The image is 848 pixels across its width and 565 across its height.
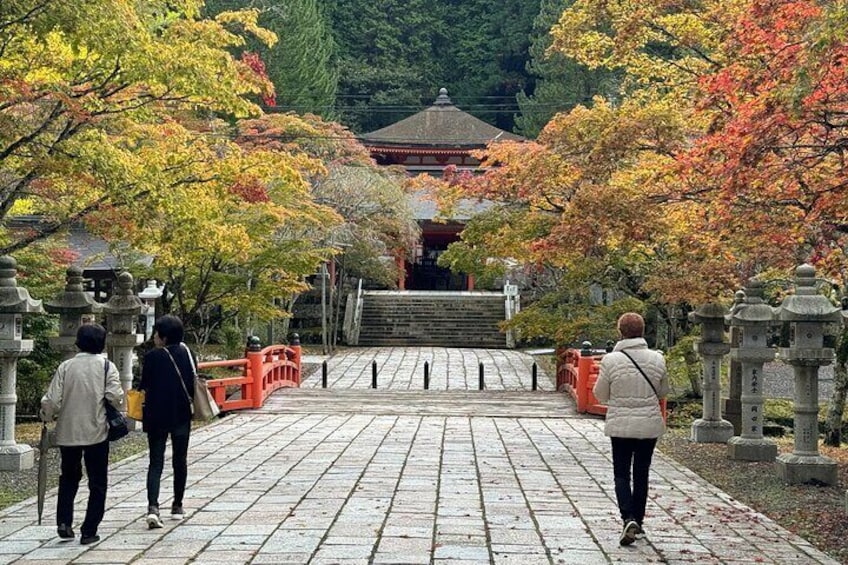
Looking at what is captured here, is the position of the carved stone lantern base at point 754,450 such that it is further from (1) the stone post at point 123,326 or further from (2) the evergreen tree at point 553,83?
(2) the evergreen tree at point 553,83

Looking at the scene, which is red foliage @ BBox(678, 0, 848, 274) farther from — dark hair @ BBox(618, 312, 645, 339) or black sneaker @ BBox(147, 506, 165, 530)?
black sneaker @ BBox(147, 506, 165, 530)

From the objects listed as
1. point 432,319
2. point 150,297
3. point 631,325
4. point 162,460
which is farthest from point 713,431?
point 432,319

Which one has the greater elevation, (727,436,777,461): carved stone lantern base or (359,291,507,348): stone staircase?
(359,291,507,348): stone staircase

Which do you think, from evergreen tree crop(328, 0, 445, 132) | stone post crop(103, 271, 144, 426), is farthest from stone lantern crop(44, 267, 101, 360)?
evergreen tree crop(328, 0, 445, 132)

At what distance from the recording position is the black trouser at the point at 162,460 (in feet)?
22.7

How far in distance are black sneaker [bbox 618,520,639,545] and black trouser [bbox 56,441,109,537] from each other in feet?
10.7

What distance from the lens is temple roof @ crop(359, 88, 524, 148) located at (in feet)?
156

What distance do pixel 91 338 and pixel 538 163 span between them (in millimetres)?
10375

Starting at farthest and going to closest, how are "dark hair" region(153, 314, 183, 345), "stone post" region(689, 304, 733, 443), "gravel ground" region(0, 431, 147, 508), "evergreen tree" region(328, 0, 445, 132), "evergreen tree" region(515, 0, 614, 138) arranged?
"evergreen tree" region(328, 0, 445, 132) < "evergreen tree" region(515, 0, 614, 138) < "stone post" region(689, 304, 733, 443) < "gravel ground" region(0, 431, 147, 508) < "dark hair" region(153, 314, 183, 345)

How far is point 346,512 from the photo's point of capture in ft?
24.4

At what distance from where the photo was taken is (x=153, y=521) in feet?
22.2

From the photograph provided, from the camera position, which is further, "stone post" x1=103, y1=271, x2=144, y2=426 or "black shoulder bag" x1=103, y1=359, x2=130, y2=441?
"stone post" x1=103, y1=271, x2=144, y2=426

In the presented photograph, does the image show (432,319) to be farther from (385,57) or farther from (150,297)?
(385,57)

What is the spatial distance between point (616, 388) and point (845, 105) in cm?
328
